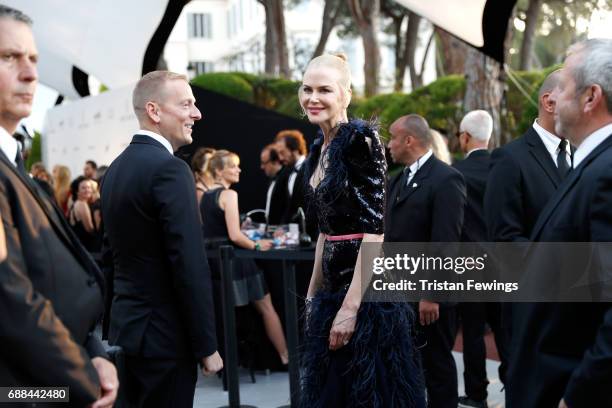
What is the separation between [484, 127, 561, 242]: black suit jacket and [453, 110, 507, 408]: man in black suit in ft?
5.46

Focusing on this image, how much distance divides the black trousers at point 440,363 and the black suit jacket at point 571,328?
94.5 inches

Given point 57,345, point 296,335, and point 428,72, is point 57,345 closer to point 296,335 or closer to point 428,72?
point 296,335

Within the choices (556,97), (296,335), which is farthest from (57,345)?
(296,335)

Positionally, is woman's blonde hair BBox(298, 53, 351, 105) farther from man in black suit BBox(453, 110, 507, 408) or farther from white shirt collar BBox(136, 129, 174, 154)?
man in black suit BBox(453, 110, 507, 408)

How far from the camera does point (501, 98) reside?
1140 centimetres

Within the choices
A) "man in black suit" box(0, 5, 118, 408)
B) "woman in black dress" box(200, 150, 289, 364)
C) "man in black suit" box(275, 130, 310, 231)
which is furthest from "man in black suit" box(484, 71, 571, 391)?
"man in black suit" box(275, 130, 310, 231)

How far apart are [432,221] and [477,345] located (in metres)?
1.33

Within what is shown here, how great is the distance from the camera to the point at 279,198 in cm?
736

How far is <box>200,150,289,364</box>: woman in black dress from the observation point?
20.8 ft

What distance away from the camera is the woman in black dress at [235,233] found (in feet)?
20.8

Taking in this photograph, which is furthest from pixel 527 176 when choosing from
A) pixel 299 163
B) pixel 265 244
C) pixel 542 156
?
pixel 299 163

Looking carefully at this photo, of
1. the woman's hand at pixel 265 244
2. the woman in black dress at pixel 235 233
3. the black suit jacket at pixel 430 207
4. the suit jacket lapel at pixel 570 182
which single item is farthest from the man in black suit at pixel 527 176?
the woman in black dress at pixel 235 233

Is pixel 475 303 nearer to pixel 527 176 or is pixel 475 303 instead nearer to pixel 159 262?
pixel 527 176

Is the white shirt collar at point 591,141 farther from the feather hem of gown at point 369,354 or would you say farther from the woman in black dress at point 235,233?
the woman in black dress at point 235,233
